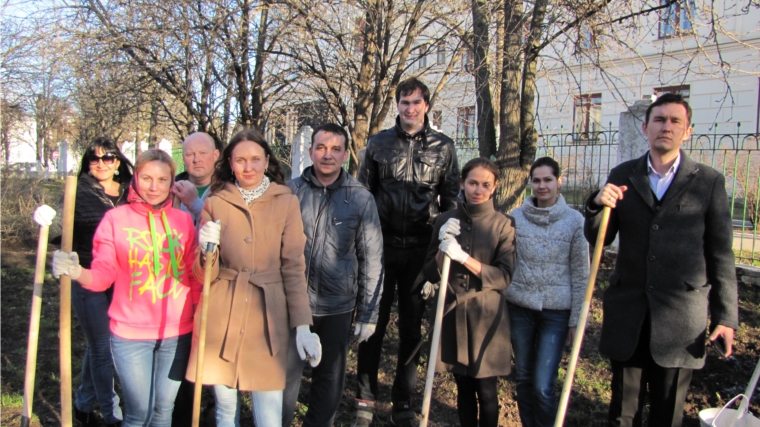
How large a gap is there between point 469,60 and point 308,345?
4494 millimetres

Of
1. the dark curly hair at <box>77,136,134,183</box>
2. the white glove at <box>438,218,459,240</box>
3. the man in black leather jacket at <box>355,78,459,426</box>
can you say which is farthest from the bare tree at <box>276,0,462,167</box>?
the white glove at <box>438,218,459,240</box>

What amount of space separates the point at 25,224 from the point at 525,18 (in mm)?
9201

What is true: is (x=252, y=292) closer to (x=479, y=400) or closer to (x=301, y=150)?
(x=479, y=400)

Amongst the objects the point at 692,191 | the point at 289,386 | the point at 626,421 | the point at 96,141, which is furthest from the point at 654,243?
the point at 96,141

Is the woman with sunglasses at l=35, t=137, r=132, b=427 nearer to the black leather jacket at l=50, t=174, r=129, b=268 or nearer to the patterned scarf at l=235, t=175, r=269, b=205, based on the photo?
the black leather jacket at l=50, t=174, r=129, b=268

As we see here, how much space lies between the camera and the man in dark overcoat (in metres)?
2.38

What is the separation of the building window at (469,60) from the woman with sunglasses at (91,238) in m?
3.77

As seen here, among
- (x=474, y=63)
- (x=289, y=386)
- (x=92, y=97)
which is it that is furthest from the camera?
(x=92, y=97)

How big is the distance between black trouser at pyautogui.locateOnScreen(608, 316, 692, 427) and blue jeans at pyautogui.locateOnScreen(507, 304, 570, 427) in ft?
1.19

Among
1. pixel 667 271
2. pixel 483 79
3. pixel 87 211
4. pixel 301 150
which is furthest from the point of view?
pixel 301 150

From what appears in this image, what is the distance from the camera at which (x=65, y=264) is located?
2.20m

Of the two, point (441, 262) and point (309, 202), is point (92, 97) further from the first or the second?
point (441, 262)

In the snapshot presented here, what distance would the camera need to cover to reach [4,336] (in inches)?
204

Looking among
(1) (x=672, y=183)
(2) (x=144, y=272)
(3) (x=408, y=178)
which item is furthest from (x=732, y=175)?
(2) (x=144, y=272)
